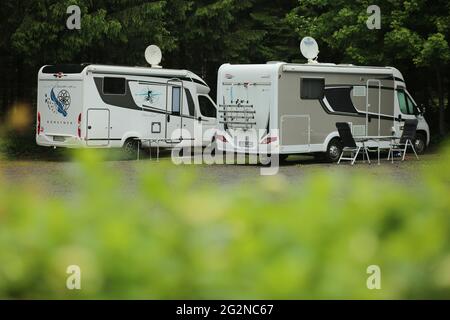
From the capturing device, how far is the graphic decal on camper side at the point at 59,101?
2028cm

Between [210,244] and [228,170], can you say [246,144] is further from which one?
[210,244]

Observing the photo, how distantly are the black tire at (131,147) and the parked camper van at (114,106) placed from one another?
25 millimetres

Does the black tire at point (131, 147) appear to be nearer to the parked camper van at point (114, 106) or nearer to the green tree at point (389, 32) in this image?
the parked camper van at point (114, 106)

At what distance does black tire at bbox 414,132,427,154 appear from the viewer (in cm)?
2292

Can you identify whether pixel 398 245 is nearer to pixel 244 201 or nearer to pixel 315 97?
pixel 244 201

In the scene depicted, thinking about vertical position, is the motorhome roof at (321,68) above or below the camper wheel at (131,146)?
above

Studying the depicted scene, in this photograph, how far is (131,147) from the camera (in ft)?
68.9

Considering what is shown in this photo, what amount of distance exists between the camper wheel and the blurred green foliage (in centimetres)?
1837

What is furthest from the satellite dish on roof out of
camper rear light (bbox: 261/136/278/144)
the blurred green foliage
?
the blurred green foliage

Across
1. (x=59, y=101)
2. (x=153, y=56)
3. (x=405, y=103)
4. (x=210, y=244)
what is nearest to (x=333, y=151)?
(x=405, y=103)

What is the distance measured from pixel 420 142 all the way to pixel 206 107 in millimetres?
5858

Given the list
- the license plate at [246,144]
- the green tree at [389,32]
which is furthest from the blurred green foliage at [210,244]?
the green tree at [389,32]

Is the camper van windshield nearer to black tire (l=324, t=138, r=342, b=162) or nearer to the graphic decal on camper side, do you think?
black tire (l=324, t=138, r=342, b=162)
